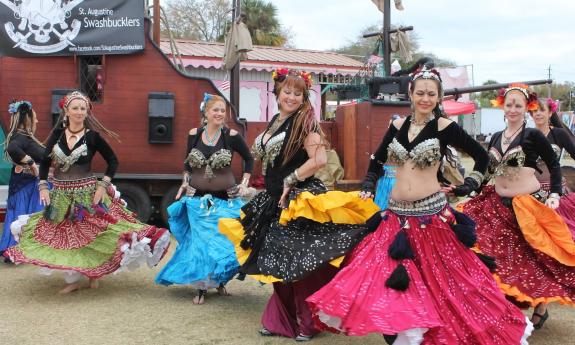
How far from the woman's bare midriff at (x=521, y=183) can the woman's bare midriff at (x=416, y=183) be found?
1.20m

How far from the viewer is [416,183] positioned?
12.7ft

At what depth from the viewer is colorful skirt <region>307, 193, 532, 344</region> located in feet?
11.1

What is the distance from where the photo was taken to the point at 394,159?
399cm

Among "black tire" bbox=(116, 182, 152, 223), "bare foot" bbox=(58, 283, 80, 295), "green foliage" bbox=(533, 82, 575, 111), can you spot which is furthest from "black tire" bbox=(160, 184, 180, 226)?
"green foliage" bbox=(533, 82, 575, 111)

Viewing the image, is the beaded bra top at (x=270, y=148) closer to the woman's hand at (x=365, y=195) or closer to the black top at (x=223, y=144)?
the woman's hand at (x=365, y=195)

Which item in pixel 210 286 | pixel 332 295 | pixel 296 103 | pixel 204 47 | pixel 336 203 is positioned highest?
pixel 204 47

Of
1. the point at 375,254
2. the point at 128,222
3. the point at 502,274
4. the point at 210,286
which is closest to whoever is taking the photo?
the point at 375,254

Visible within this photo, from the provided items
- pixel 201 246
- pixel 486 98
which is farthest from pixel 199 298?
pixel 486 98

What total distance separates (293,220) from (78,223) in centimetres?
224

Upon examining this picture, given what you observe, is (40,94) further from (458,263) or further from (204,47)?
(204,47)

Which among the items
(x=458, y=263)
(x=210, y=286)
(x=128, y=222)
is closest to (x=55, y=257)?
(x=128, y=222)

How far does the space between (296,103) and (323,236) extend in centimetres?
96

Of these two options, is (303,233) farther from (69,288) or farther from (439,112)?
(69,288)

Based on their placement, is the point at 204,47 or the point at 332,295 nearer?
the point at 332,295
